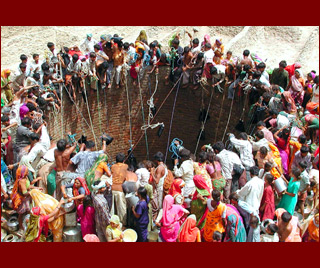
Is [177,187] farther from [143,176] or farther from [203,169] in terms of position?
[143,176]

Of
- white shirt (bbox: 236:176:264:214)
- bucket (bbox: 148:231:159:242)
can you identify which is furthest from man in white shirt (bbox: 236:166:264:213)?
bucket (bbox: 148:231:159:242)

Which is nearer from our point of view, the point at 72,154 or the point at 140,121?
the point at 72,154

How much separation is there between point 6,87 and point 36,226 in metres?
5.63

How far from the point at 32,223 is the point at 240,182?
4159 mm

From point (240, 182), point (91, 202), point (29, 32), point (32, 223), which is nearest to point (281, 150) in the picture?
point (240, 182)

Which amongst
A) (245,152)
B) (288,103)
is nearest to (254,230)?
(245,152)

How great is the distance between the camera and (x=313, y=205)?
32.2ft

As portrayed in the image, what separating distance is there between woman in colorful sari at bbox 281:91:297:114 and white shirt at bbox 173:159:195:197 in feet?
11.2

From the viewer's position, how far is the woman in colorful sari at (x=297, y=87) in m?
12.9

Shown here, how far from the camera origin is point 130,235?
9359 mm

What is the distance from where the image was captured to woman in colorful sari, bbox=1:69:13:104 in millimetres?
13508

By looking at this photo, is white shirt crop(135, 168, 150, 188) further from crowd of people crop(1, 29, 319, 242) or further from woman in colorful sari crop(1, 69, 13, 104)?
woman in colorful sari crop(1, 69, 13, 104)

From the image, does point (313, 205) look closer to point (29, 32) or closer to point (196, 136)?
point (196, 136)

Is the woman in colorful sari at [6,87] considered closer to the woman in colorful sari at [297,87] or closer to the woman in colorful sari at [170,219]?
the woman in colorful sari at [170,219]
